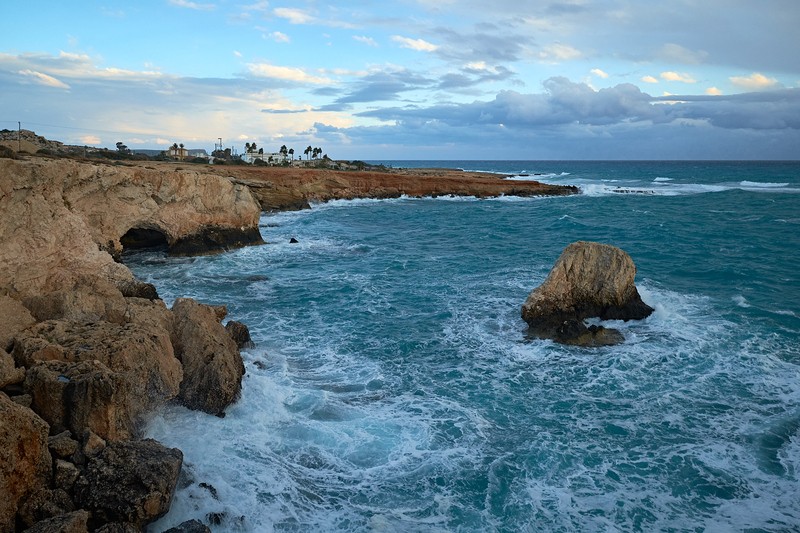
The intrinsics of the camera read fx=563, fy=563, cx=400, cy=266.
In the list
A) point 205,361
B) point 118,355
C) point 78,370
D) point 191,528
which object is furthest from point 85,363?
point 191,528

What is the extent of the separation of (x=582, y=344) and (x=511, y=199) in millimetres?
53241

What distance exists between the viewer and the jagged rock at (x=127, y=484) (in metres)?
7.33

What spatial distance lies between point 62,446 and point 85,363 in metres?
1.98

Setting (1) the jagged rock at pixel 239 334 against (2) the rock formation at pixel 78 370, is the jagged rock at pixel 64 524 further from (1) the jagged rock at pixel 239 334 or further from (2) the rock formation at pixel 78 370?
(1) the jagged rock at pixel 239 334

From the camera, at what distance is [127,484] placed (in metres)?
7.62

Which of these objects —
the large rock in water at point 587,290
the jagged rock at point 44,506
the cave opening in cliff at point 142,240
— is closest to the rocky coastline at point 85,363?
the jagged rock at point 44,506

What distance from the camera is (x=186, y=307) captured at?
13516mm

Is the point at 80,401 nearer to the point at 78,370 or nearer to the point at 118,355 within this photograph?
the point at 78,370

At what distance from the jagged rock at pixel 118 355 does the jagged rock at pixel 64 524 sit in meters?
2.08

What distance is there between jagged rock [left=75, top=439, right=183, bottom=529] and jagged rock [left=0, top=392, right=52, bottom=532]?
0.53m

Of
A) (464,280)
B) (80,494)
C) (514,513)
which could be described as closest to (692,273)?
(464,280)

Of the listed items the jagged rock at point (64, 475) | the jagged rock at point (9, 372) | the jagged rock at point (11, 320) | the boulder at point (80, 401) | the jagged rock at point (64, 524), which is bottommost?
the jagged rock at point (64, 524)

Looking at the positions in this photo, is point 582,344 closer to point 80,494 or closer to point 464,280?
point 464,280

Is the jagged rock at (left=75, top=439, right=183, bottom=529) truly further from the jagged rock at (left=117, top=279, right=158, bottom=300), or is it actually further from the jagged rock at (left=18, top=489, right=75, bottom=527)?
the jagged rock at (left=117, top=279, right=158, bottom=300)
